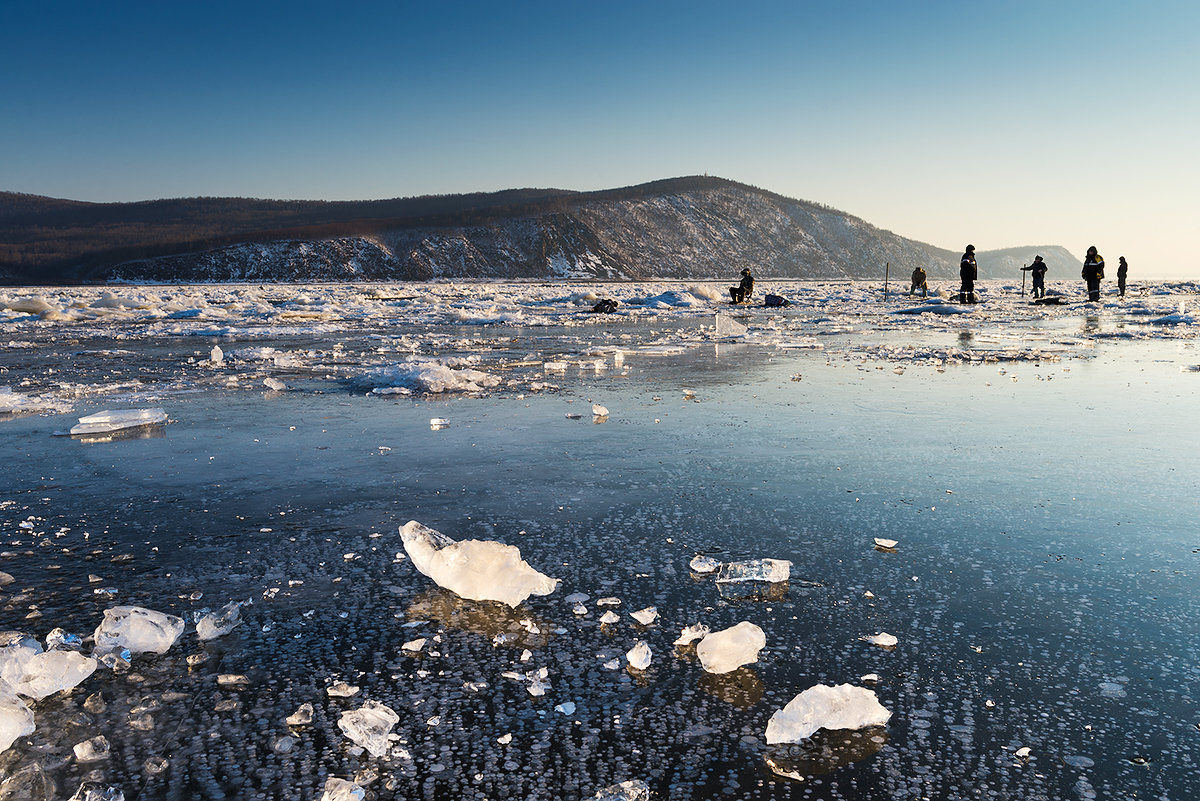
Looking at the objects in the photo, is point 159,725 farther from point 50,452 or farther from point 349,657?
point 50,452

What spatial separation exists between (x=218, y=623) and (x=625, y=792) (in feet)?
5.56

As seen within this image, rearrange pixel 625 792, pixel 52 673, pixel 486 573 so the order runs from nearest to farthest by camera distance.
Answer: pixel 625 792
pixel 52 673
pixel 486 573

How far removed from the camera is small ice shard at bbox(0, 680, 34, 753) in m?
2.16

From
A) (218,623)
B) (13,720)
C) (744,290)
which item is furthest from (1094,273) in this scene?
(13,720)

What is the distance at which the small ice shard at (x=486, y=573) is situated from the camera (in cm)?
313

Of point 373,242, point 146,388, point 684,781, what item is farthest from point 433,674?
point 373,242

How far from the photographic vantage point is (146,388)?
9359 millimetres

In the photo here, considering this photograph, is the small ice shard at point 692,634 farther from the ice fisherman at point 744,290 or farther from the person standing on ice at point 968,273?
the ice fisherman at point 744,290

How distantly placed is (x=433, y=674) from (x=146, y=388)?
8.35m

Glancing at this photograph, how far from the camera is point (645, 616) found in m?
2.89

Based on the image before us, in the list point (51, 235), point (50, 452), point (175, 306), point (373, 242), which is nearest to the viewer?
point (50, 452)

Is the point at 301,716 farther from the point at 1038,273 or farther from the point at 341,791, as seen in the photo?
the point at 1038,273

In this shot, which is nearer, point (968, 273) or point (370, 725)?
point (370, 725)

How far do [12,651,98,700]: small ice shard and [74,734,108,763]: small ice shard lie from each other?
39cm
